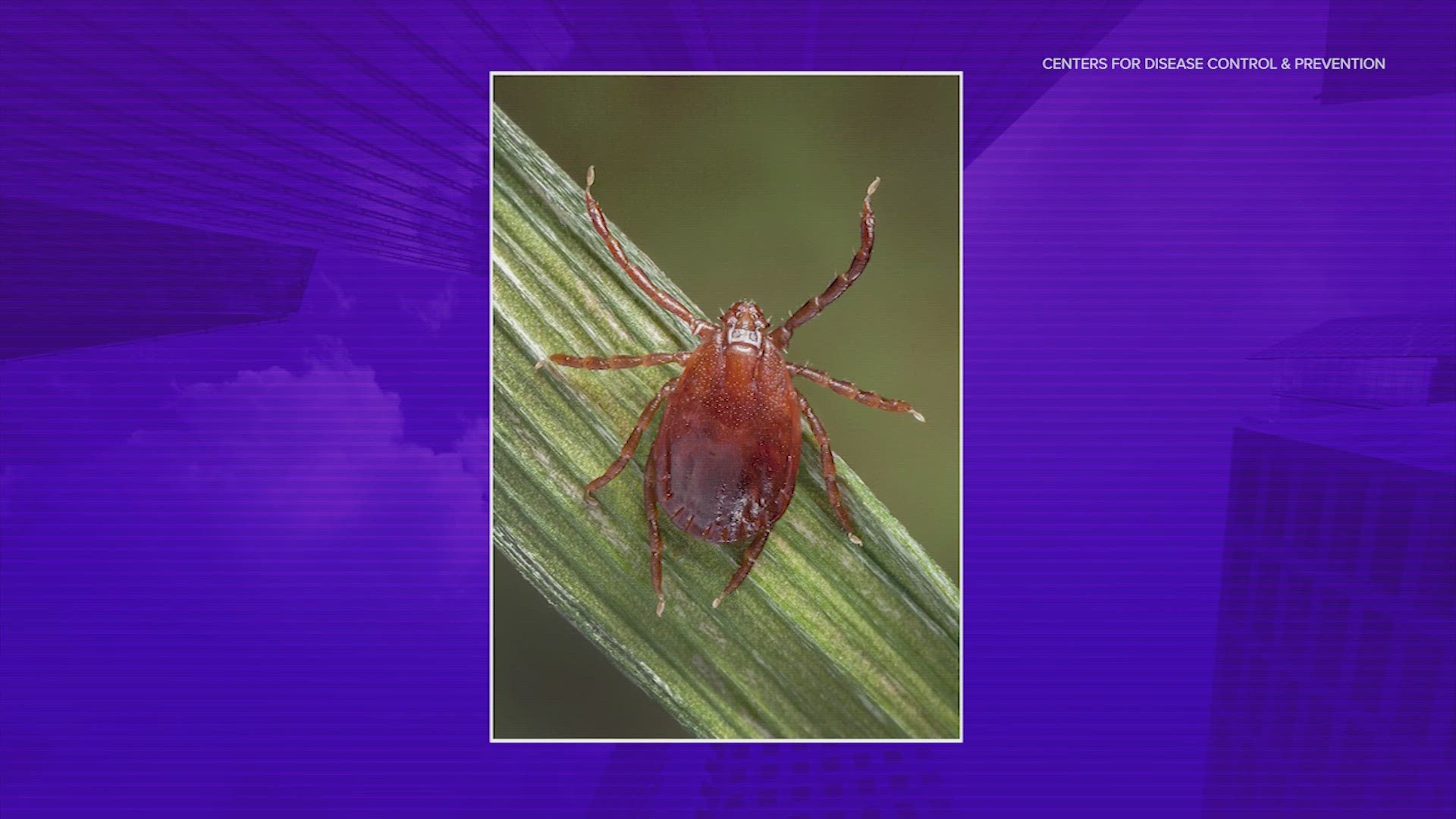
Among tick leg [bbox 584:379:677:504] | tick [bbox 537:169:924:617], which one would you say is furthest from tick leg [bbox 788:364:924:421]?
tick leg [bbox 584:379:677:504]

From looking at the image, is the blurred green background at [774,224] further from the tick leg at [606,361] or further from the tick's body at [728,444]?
the tick's body at [728,444]

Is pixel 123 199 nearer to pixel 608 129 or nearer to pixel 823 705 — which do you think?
pixel 608 129

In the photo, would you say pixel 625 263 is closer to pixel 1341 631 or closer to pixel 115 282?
pixel 115 282

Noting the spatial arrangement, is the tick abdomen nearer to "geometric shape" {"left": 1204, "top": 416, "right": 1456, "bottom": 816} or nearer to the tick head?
the tick head

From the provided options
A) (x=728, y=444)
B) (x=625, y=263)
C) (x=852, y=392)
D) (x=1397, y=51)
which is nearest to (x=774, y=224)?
(x=625, y=263)

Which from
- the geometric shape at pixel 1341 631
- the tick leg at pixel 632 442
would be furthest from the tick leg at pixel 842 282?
the geometric shape at pixel 1341 631
